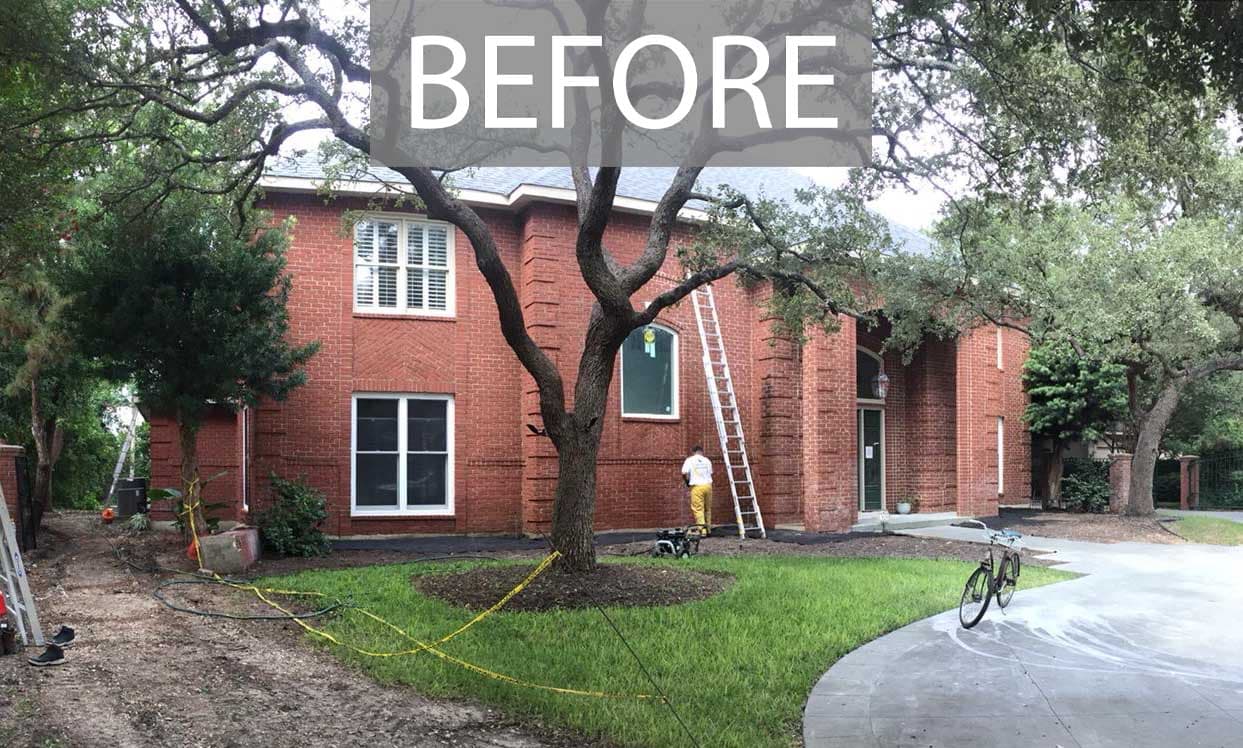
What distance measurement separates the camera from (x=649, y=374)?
59.6ft

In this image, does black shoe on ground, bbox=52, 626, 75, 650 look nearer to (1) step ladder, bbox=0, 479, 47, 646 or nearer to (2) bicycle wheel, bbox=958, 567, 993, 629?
(1) step ladder, bbox=0, 479, 47, 646

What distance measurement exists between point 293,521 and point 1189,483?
26840mm

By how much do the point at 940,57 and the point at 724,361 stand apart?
9027mm

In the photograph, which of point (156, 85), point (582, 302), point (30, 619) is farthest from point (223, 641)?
point (582, 302)

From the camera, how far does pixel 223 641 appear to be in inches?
323

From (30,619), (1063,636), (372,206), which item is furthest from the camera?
(372,206)

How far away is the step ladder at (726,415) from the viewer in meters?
17.7

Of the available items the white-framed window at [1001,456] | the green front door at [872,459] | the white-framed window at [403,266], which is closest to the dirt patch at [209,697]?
the white-framed window at [403,266]

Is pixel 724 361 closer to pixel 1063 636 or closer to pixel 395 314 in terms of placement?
pixel 395 314

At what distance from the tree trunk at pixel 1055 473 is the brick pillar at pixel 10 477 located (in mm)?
23941

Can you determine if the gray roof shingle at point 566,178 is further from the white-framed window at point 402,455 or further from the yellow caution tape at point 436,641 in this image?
the yellow caution tape at point 436,641

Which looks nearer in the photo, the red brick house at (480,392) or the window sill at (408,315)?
the red brick house at (480,392)

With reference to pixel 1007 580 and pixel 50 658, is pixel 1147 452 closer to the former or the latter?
pixel 1007 580

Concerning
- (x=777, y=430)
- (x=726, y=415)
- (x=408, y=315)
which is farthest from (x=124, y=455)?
(x=777, y=430)
